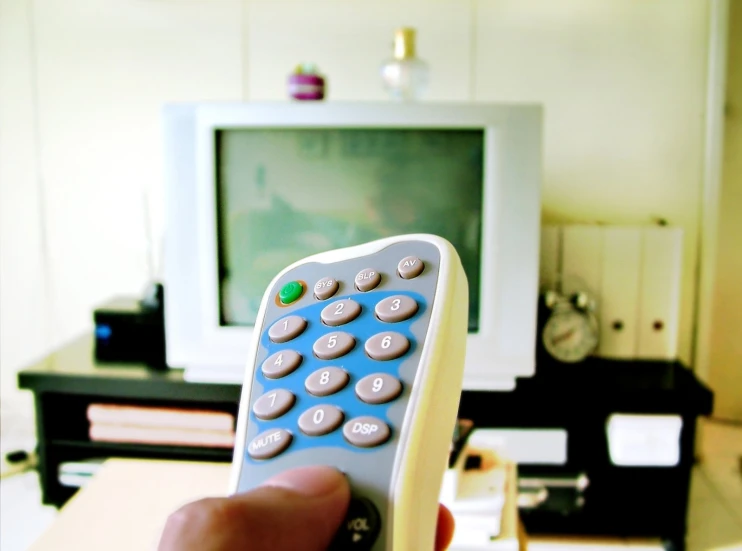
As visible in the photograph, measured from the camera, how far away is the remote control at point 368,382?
0.31 meters

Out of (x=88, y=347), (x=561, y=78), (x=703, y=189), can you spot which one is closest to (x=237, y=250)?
(x=88, y=347)

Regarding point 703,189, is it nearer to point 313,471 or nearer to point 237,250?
point 237,250

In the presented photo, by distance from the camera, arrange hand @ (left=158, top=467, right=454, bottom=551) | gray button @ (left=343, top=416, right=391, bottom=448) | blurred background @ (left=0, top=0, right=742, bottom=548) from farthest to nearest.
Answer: blurred background @ (left=0, top=0, right=742, bottom=548) < gray button @ (left=343, top=416, right=391, bottom=448) < hand @ (left=158, top=467, right=454, bottom=551)

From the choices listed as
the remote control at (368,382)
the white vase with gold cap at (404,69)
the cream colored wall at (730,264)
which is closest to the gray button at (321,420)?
the remote control at (368,382)

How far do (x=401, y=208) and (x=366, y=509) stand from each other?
783 mm

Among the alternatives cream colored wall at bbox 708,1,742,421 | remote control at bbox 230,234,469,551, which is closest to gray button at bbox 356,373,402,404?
remote control at bbox 230,234,469,551

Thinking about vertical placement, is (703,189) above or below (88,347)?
above

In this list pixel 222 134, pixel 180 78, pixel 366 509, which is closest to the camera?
pixel 366 509

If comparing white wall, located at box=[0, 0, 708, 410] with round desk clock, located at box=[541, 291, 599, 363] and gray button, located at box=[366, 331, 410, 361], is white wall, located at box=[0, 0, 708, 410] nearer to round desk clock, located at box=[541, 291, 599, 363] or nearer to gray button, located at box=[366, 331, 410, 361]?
round desk clock, located at box=[541, 291, 599, 363]

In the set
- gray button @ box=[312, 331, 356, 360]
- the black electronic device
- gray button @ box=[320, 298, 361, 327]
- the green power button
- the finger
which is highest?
the green power button

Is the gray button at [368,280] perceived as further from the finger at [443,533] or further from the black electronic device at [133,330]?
the black electronic device at [133,330]

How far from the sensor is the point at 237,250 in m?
1.07

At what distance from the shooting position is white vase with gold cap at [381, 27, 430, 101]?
123 cm

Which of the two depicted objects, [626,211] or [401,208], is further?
[626,211]
